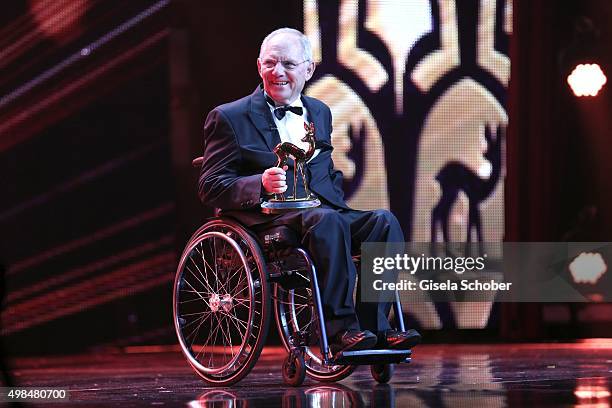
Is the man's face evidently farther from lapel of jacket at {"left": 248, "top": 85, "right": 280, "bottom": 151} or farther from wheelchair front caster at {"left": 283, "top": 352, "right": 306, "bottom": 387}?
wheelchair front caster at {"left": 283, "top": 352, "right": 306, "bottom": 387}

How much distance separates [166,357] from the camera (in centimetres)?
487

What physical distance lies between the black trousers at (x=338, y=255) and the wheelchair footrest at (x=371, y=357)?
78mm

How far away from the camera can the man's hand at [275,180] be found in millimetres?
3285

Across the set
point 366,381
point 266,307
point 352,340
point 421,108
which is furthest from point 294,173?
point 421,108

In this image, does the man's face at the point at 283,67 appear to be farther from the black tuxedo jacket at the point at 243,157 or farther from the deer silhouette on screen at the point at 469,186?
the deer silhouette on screen at the point at 469,186

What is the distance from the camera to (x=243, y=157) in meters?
3.51

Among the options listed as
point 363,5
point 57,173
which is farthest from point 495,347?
point 57,173

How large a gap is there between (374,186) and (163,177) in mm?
971

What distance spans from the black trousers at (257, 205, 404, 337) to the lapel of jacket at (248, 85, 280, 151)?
293 mm

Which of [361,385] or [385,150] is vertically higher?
[385,150]

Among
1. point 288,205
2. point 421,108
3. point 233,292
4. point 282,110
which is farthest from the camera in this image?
point 421,108

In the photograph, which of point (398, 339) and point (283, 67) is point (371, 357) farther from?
point (283, 67)

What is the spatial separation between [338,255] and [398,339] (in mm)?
292

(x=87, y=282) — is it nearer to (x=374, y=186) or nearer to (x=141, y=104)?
(x=141, y=104)
